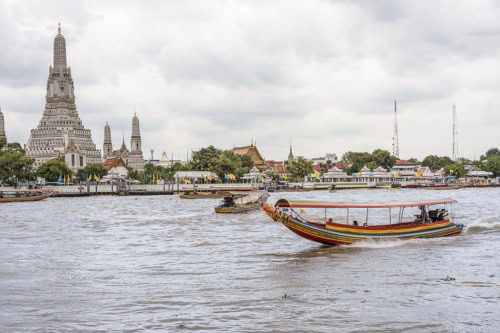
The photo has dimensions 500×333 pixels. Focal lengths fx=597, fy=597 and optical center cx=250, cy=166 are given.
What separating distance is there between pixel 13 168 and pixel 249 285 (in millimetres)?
78455

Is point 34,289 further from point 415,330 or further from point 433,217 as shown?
point 433,217

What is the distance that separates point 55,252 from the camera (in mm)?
24594

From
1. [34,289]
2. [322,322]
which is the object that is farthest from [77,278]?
[322,322]

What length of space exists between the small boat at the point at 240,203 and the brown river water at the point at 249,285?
1565 centimetres

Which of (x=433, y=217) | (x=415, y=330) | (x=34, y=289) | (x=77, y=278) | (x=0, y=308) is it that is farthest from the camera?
(x=433, y=217)

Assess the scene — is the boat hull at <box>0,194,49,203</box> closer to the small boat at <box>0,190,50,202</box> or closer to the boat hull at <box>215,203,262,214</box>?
the small boat at <box>0,190,50,202</box>

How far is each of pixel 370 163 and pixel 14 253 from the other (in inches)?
4606

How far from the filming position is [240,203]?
4775 centimetres

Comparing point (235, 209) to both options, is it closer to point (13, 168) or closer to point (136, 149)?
point (13, 168)

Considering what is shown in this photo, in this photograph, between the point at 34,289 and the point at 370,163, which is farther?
the point at 370,163

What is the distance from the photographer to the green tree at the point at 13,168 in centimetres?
8594

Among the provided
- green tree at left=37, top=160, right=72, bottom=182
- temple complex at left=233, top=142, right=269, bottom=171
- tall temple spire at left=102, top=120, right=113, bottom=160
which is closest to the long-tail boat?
green tree at left=37, top=160, right=72, bottom=182

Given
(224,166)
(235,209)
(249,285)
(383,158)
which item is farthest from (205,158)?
(249,285)

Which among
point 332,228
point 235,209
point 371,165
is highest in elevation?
point 371,165
